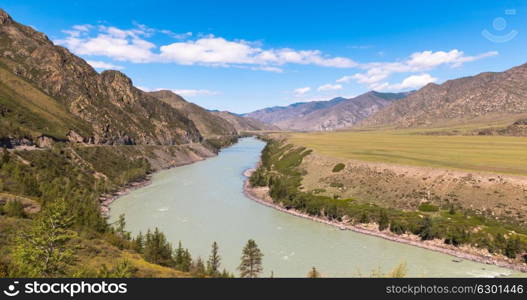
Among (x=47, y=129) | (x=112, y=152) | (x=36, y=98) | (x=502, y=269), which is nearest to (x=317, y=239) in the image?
(x=502, y=269)

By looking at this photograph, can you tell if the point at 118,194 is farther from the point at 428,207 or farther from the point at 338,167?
the point at 428,207

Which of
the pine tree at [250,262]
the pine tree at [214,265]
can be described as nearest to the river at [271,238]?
the pine tree at [214,265]

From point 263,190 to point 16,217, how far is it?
65.6 meters

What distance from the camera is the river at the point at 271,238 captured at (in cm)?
4691

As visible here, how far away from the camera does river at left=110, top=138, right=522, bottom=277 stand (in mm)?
46906

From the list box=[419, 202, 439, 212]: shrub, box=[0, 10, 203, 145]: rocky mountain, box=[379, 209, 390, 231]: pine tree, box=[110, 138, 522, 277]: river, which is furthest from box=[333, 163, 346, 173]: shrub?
box=[0, 10, 203, 145]: rocky mountain

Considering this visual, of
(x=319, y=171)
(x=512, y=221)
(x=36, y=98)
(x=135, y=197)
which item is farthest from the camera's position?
(x=36, y=98)

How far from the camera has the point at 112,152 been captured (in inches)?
5743

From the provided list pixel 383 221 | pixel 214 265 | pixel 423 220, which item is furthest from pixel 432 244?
pixel 214 265

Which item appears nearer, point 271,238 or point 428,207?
point 271,238

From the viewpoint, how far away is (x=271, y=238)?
195 feet

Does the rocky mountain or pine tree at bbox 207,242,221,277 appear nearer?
pine tree at bbox 207,242,221,277

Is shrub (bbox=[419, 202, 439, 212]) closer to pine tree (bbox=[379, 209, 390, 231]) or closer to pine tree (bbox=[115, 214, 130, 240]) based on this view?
pine tree (bbox=[379, 209, 390, 231])

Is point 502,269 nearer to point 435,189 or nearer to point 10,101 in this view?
point 435,189
